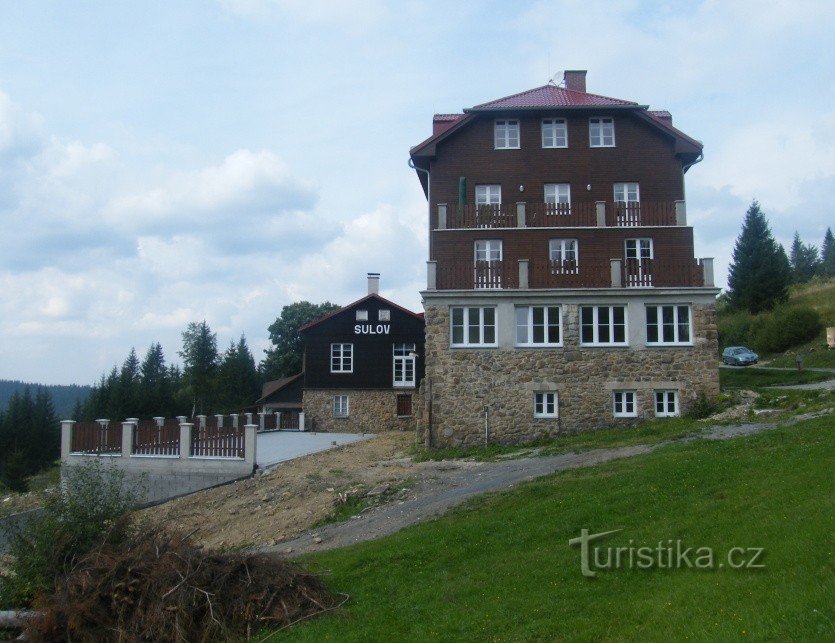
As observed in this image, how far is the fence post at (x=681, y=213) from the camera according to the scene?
2714 centimetres

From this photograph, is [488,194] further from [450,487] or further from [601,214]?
[450,487]

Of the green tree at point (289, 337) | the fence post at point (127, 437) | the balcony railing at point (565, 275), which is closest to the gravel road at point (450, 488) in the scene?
the balcony railing at point (565, 275)

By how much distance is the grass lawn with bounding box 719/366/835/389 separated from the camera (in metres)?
33.4

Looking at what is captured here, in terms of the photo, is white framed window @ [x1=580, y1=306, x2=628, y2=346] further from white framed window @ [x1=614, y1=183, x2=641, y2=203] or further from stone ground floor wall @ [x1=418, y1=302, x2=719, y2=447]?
white framed window @ [x1=614, y1=183, x2=641, y2=203]

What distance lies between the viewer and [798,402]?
23.7 m

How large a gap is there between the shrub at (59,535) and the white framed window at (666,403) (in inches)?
737

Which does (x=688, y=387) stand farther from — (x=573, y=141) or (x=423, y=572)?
(x=423, y=572)

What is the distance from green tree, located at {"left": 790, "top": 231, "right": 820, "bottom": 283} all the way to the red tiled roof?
202 ft

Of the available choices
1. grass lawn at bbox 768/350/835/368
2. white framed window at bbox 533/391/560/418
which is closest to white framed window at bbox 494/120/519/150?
white framed window at bbox 533/391/560/418

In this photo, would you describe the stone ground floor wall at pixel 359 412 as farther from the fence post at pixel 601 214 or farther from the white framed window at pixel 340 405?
the fence post at pixel 601 214

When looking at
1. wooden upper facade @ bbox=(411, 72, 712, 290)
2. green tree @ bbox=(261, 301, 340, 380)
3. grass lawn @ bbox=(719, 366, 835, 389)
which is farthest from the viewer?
green tree @ bbox=(261, 301, 340, 380)

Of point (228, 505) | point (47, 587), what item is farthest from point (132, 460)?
point (47, 587)

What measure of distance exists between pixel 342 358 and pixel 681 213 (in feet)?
62.9

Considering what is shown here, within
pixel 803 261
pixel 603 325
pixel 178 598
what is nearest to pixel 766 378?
pixel 603 325
